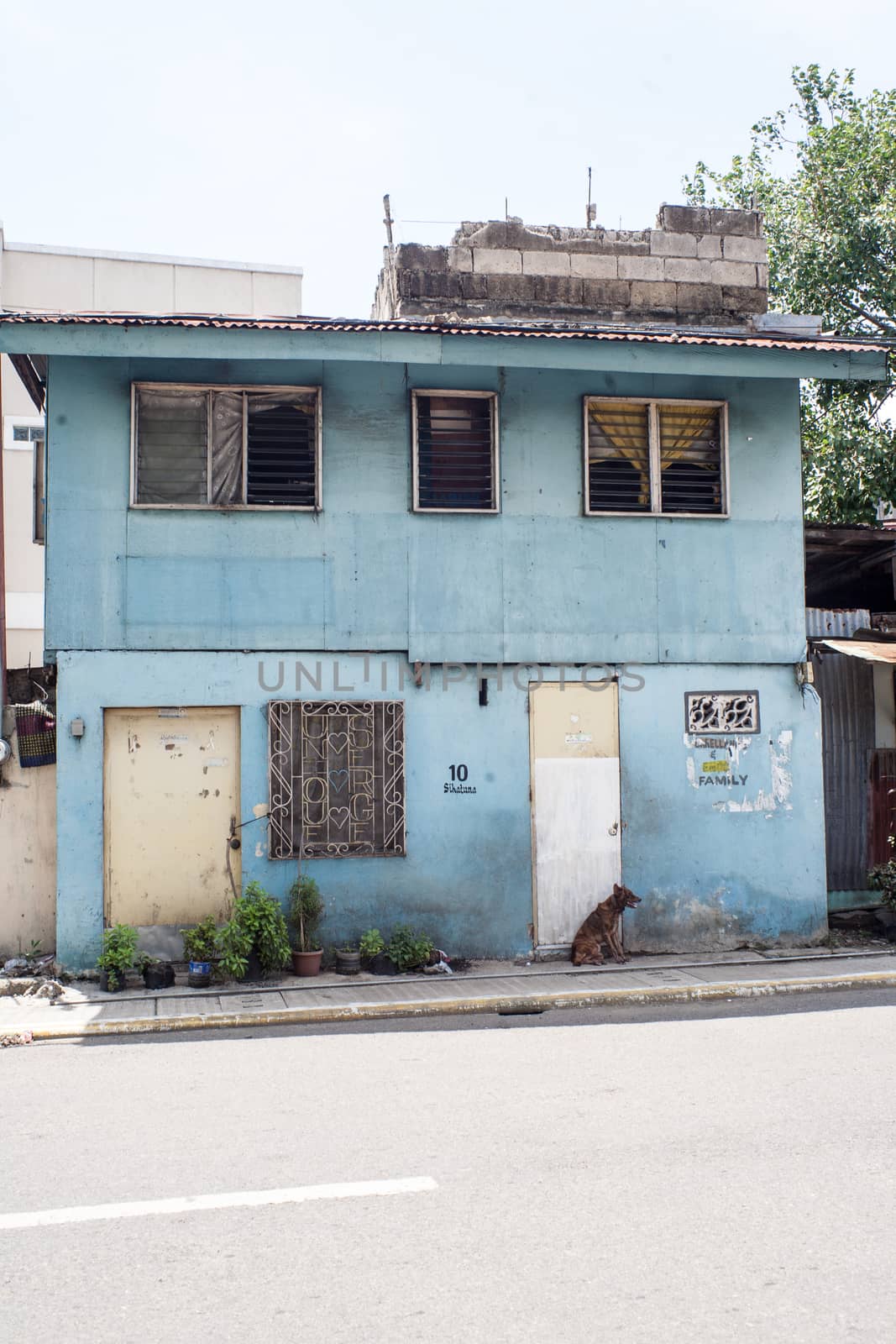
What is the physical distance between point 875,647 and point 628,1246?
392 inches

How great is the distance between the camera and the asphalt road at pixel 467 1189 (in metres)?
4.23

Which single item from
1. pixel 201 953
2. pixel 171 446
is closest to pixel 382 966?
pixel 201 953

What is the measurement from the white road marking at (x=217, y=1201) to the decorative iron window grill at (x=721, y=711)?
26.0ft

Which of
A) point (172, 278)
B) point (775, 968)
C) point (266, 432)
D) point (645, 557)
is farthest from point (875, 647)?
point (172, 278)

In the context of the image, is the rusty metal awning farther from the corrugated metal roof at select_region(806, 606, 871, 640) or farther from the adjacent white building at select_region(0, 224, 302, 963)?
the adjacent white building at select_region(0, 224, 302, 963)

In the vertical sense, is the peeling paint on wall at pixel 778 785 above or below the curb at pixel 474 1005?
above

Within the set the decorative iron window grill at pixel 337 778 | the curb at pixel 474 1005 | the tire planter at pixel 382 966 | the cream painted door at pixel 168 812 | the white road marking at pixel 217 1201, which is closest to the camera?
the white road marking at pixel 217 1201

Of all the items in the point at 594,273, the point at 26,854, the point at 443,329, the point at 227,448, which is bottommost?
the point at 26,854

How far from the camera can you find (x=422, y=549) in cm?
1228

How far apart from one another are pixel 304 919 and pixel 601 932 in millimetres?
2901

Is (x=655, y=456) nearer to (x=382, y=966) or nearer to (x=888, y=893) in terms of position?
(x=888, y=893)

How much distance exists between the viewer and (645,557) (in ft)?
41.8

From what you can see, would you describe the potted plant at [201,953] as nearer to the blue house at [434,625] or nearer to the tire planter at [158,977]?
the tire planter at [158,977]


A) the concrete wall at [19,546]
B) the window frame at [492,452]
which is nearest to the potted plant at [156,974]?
the window frame at [492,452]
